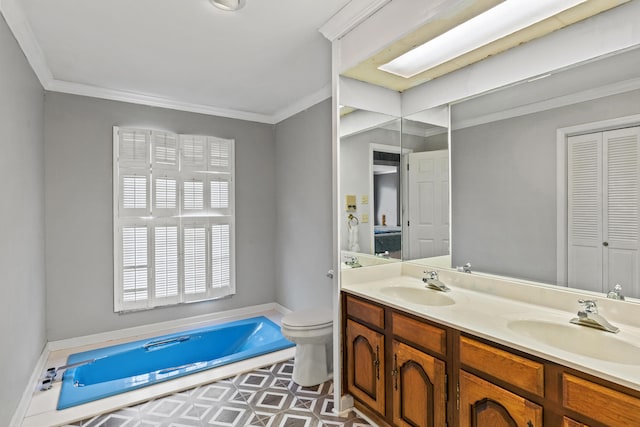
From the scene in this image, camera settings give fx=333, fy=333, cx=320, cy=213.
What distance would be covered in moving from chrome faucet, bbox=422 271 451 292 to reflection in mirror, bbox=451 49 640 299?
0.68ft

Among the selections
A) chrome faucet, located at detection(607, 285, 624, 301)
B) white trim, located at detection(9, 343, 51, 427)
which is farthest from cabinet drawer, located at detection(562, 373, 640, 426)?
white trim, located at detection(9, 343, 51, 427)

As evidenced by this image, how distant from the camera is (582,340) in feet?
4.61

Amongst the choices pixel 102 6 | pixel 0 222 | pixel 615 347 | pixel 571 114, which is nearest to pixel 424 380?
pixel 615 347

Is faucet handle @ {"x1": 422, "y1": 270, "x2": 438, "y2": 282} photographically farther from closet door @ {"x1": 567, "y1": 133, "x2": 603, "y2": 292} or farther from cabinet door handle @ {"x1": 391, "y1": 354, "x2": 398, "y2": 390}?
closet door @ {"x1": 567, "y1": 133, "x2": 603, "y2": 292}

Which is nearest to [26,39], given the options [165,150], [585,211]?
[165,150]

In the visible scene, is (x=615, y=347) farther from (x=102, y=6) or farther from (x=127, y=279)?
(x=127, y=279)

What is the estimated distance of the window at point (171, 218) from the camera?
11.2 ft

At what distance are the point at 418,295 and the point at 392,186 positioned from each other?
35.6 inches

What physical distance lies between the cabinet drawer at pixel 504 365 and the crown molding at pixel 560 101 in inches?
50.1

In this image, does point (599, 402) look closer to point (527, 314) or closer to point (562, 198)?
point (527, 314)

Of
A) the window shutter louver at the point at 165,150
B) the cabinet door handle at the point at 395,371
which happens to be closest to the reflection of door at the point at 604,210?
the cabinet door handle at the point at 395,371

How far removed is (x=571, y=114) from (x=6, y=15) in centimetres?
317

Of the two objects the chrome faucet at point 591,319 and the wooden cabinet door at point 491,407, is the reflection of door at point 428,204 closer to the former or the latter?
the chrome faucet at point 591,319

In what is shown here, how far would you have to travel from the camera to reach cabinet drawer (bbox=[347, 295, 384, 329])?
76.3 inches
